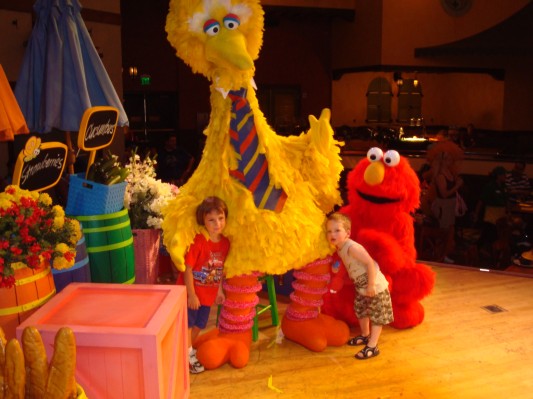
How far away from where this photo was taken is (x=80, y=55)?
368 cm

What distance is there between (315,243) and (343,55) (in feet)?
38.1

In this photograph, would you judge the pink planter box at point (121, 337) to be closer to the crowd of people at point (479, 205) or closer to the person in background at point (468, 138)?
the crowd of people at point (479, 205)

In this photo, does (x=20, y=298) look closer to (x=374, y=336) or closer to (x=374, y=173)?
(x=374, y=336)

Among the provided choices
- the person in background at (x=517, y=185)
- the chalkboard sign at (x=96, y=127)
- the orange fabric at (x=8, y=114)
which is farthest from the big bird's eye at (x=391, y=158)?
the person in background at (x=517, y=185)

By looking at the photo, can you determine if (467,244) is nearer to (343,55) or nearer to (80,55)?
(80,55)

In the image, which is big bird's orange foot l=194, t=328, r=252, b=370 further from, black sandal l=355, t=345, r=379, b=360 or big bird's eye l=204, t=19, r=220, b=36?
big bird's eye l=204, t=19, r=220, b=36

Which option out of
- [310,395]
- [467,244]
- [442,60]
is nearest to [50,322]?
[310,395]

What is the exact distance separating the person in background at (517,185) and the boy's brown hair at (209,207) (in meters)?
4.03

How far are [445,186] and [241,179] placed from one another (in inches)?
116

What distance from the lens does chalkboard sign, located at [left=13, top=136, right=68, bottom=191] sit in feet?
8.23

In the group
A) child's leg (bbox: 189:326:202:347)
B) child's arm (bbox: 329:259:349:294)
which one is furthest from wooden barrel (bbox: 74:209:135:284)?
child's arm (bbox: 329:259:349:294)

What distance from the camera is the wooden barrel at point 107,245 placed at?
2.87m

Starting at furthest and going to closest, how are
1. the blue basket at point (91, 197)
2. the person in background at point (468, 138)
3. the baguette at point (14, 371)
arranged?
1. the person in background at point (468, 138)
2. the blue basket at point (91, 197)
3. the baguette at point (14, 371)

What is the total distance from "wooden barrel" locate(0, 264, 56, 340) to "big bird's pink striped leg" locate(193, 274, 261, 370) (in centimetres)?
115
